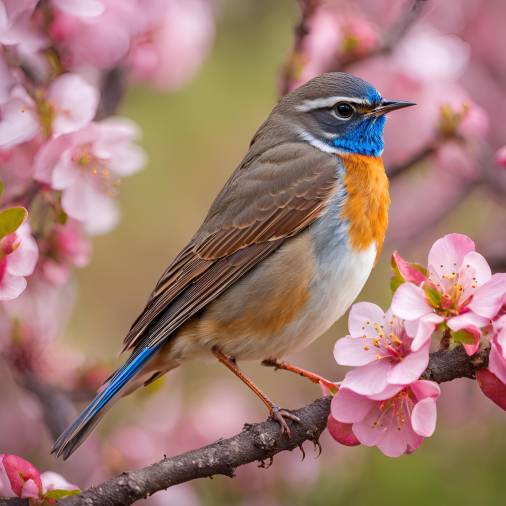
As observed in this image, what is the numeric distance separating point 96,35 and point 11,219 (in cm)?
156

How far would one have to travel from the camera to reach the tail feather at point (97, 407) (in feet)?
12.6

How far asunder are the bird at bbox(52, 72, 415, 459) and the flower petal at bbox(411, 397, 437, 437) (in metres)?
1.09

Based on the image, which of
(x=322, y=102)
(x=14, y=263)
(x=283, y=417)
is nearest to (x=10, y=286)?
(x=14, y=263)

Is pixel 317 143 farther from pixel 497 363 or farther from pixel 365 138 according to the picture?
pixel 497 363

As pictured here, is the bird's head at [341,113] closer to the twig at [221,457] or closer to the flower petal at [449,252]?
the flower petal at [449,252]

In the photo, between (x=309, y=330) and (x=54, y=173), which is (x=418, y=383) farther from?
(x=54, y=173)

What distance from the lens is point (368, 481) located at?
4.83m

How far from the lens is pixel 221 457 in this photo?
316 centimetres

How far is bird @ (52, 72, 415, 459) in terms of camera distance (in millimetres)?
4344

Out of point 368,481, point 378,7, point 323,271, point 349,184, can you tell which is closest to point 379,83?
point 378,7

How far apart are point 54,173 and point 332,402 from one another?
148 cm

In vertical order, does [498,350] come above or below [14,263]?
above

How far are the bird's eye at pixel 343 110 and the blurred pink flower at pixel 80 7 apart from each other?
1.49 m

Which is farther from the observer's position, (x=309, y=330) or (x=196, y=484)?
(x=196, y=484)
